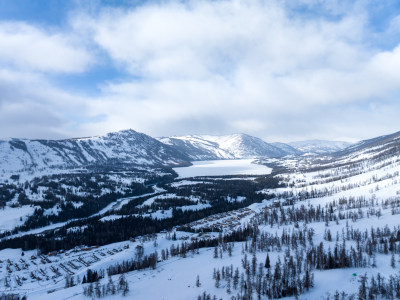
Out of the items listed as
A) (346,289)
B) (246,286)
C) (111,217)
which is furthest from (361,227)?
(111,217)

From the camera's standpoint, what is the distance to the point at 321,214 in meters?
162

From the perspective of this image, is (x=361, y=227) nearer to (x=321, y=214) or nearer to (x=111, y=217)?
(x=321, y=214)

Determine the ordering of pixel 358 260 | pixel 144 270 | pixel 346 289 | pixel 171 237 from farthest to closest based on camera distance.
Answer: pixel 171 237 → pixel 144 270 → pixel 358 260 → pixel 346 289

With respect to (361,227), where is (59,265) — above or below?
below

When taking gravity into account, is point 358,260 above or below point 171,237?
above

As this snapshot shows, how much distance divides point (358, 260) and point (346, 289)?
19224mm

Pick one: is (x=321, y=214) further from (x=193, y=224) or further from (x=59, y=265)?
(x=59, y=265)

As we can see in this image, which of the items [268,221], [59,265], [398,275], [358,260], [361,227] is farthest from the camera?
[268,221]

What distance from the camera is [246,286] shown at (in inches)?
2539

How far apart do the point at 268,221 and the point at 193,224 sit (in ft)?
167

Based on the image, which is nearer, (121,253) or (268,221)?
(121,253)

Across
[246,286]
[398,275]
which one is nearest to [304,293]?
[246,286]

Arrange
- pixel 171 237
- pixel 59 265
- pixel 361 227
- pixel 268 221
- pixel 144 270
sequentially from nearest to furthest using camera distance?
pixel 144 270, pixel 59 265, pixel 361 227, pixel 171 237, pixel 268 221

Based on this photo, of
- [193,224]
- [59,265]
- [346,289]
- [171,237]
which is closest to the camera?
[346,289]
